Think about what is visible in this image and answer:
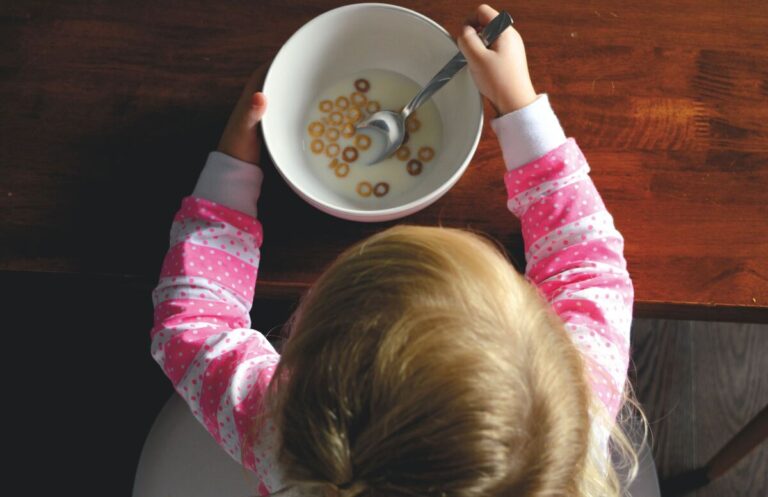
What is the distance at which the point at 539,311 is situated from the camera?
0.55m

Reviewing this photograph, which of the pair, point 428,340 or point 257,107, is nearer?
point 428,340

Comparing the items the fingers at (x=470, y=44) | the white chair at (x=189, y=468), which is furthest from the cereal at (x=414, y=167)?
the white chair at (x=189, y=468)

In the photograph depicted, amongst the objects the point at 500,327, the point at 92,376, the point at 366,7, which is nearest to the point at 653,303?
the point at 500,327

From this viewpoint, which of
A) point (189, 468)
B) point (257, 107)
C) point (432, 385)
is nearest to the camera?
point (432, 385)

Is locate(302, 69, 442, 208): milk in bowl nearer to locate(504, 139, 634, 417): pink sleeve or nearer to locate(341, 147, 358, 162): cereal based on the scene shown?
locate(341, 147, 358, 162): cereal

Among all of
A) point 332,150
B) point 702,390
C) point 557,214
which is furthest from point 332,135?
point 702,390

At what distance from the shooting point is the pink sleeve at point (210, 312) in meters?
0.67

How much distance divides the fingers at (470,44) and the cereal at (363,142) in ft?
0.42

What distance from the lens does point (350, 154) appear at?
2.43 ft

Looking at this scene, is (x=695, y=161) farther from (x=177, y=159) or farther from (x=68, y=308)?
(x=68, y=308)

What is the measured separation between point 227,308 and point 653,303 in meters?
0.42

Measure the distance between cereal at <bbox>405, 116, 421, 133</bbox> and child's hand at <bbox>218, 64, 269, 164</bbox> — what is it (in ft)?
0.51

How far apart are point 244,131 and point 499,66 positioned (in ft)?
0.84

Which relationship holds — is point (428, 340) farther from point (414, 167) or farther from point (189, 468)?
point (189, 468)
